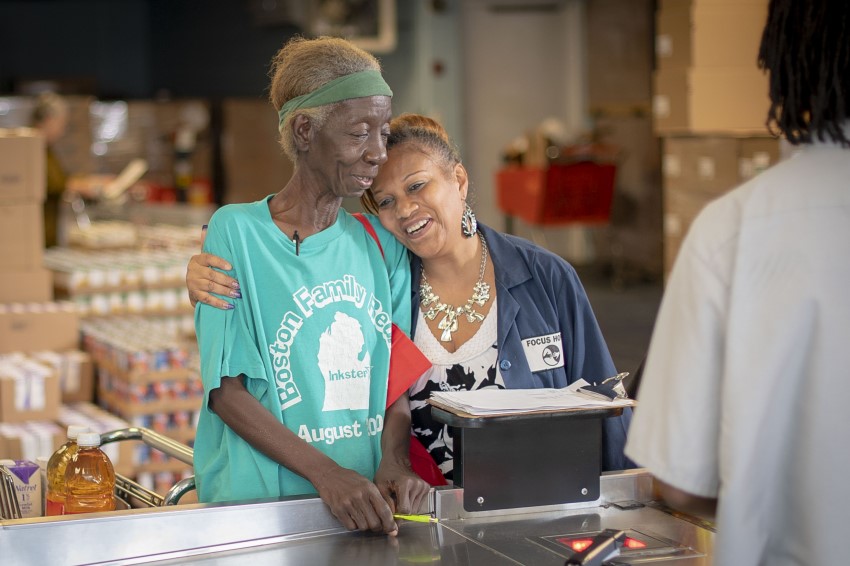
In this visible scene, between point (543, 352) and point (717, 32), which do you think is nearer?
point (543, 352)

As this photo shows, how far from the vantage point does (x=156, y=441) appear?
2543 mm

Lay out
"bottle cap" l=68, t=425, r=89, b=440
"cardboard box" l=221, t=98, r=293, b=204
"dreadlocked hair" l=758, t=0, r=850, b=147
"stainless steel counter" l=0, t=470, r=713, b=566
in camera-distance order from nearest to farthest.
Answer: "dreadlocked hair" l=758, t=0, r=850, b=147, "stainless steel counter" l=0, t=470, r=713, b=566, "bottle cap" l=68, t=425, r=89, b=440, "cardboard box" l=221, t=98, r=293, b=204

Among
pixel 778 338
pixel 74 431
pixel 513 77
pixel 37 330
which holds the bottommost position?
pixel 37 330

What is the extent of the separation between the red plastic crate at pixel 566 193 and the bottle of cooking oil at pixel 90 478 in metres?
8.21

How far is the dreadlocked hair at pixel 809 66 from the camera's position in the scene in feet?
3.94

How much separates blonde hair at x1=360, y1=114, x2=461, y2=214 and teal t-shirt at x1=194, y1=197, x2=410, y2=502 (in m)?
0.23

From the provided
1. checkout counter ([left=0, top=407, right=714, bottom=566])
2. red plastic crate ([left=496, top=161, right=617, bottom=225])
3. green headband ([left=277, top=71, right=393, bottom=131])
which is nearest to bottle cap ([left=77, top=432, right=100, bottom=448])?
checkout counter ([left=0, top=407, right=714, bottom=566])

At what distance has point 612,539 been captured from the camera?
1587 millimetres

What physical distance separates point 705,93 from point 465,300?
14.8ft

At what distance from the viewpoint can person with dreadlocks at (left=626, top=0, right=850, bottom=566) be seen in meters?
1.22

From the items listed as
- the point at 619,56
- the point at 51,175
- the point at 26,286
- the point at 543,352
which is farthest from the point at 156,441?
the point at 619,56

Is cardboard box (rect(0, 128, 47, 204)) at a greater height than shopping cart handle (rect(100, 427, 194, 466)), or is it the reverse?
cardboard box (rect(0, 128, 47, 204))

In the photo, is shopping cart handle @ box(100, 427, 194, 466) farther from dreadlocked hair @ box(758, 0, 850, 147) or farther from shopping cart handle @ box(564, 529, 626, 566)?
dreadlocked hair @ box(758, 0, 850, 147)

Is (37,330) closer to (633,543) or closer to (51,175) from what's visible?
(51,175)
